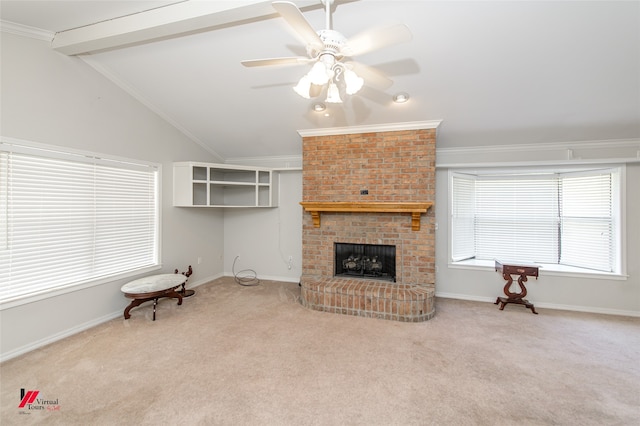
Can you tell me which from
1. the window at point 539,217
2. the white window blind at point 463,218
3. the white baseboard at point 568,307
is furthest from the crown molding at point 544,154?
the white baseboard at point 568,307

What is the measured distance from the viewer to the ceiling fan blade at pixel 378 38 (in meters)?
1.48

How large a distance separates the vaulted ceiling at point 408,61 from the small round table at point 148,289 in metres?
2.23

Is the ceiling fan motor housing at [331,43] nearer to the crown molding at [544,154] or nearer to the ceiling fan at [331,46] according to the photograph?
the ceiling fan at [331,46]

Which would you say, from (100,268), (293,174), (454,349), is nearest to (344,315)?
(454,349)

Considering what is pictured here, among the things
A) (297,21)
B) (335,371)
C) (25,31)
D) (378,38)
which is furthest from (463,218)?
(25,31)

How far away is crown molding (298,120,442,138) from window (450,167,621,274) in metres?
0.98

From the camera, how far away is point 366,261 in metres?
4.12

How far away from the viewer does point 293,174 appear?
4.91m

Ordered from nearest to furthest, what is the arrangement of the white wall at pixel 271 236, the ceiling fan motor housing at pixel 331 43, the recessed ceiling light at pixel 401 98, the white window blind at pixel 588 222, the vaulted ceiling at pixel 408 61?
the ceiling fan motor housing at pixel 331 43
the vaulted ceiling at pixel 408 61
the recessed ceiling light at pixel 401 98
the white window blind at pixel 588 222
the white wall at pixel 271 236

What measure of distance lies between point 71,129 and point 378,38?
317 centimetres

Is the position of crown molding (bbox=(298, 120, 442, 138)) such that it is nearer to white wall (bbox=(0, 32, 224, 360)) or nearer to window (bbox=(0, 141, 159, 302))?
white wall (bbox=(0, 32, 224, 360))

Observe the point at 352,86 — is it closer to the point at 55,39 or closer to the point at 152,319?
the point at 55,39

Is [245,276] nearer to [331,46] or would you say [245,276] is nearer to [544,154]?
[331,46]

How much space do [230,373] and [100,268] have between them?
2.17 metres
